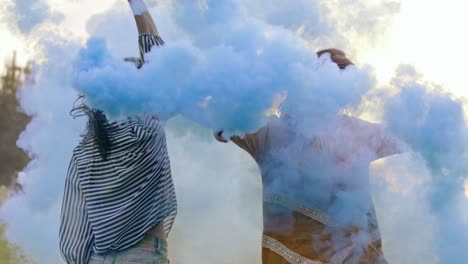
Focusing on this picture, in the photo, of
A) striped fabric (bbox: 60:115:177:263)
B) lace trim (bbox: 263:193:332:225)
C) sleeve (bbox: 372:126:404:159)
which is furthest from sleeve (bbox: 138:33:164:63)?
sleeve (bbox: 372:126:404:159)

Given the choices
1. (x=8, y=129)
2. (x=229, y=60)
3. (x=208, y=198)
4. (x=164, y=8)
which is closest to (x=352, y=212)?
(x=229, y=60)

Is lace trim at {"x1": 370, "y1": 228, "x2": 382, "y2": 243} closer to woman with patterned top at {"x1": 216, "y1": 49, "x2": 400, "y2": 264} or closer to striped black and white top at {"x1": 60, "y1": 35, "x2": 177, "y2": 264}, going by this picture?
woman with patterned top at {"x1": 216, "y1": 49, "x2": 400, "y2": 264}

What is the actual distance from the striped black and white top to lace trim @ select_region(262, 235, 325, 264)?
49 centimetres

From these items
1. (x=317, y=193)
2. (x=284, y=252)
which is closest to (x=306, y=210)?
(x=317, y=193)

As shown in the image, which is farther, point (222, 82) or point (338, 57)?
point (338, 57)

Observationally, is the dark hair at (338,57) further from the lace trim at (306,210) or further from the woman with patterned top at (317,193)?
the lace trim at (306,210)

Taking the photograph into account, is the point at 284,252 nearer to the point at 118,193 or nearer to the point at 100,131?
the point at 118,193

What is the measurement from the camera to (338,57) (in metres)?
3.57

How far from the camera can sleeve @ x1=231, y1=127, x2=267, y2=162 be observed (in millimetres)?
3393

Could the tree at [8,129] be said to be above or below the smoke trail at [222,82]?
above

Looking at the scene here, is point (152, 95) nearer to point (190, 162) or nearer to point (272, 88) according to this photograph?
point (272, 88)

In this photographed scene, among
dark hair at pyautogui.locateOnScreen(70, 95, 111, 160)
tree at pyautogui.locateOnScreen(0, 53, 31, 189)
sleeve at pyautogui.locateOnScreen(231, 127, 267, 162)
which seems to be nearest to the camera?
sleeve at pyautogui.locateOnScreen(231, 127, 267, 162)

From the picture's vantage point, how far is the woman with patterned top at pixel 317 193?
131 inches

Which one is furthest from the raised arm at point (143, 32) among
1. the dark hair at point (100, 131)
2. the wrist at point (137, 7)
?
the dark hair at point (100, 131)
